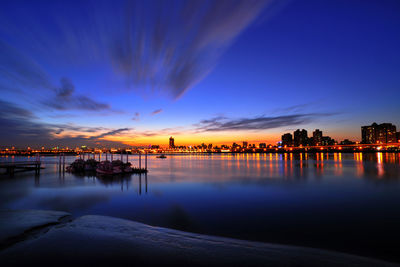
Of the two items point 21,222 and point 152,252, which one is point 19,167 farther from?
point 152,252

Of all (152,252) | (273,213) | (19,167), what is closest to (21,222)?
(152,252)

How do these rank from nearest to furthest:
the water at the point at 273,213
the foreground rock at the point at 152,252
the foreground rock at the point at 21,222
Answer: the foreground rock at the point at 152,252
the foreground rock at the point at 21,222
the water at the point at 273,213

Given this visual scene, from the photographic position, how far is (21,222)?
11.0m

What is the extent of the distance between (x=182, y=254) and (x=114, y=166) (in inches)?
1416

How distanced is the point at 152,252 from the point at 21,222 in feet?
26.1

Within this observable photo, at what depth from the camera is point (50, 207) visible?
1623 cm

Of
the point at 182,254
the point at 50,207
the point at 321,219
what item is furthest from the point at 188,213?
the point at 50,207

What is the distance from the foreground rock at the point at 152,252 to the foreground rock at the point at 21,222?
3.36 feet

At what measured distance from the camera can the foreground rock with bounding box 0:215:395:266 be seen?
7055 millimetres

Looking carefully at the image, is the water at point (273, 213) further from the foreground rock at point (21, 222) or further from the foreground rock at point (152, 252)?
the foreground rock at point (21, 222)

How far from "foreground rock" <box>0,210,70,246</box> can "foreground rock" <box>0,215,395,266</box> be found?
103 cm

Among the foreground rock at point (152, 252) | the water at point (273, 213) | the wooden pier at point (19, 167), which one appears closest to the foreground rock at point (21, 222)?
the foreground rock at point (152, 252)

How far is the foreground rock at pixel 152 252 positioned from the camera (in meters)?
7.06

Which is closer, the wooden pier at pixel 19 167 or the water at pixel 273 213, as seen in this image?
the water at pixel 273 213
